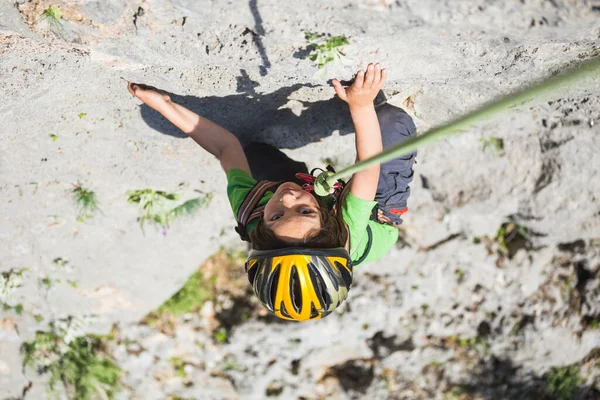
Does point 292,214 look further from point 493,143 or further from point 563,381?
point 563,381

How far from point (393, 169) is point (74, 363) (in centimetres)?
439

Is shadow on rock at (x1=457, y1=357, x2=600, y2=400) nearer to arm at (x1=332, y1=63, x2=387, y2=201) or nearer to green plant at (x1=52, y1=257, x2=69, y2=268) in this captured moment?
arm at (x1=332, y1=63, x2=387, y2=201)

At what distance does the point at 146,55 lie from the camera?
2250mm

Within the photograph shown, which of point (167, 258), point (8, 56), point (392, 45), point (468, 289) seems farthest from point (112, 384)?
point (392, 45)

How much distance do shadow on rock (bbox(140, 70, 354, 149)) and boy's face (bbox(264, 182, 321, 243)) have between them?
1.92 feet

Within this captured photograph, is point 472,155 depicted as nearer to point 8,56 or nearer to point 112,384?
point 8,56

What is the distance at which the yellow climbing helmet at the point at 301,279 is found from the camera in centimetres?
250

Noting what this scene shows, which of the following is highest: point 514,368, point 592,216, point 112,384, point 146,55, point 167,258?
point 146,55

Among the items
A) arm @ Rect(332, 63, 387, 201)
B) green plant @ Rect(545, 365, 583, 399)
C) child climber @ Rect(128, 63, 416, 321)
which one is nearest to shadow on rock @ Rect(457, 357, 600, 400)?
green plant @ Rect(545, 365, 583, 399)

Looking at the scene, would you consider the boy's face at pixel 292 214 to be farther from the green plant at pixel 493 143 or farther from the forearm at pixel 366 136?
the green plant at pixel 493 143

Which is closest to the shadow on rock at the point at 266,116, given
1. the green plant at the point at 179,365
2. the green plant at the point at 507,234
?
the green plant at the point at 507,234

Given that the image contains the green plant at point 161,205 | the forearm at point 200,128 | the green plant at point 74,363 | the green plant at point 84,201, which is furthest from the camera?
the green plant at point 74,363

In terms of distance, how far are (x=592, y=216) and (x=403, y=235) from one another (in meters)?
1.62

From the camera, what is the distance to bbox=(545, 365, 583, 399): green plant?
207 inches
